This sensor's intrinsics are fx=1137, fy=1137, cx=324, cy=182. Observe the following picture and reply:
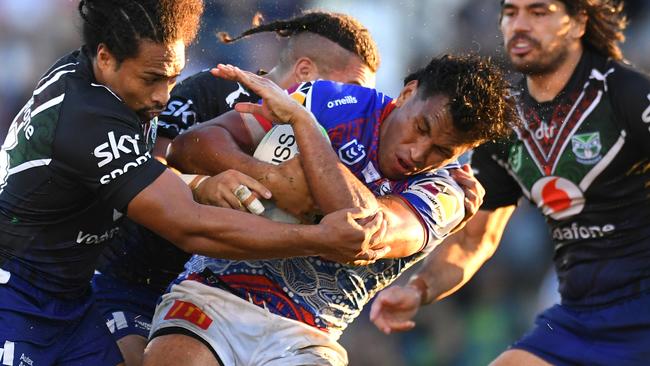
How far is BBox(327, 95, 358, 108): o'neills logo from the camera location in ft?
17.0

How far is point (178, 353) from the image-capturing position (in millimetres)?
4867

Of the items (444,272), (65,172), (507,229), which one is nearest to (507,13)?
(444,272)

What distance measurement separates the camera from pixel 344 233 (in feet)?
15.2

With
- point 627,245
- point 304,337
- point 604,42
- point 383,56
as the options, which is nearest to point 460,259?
point 627,245

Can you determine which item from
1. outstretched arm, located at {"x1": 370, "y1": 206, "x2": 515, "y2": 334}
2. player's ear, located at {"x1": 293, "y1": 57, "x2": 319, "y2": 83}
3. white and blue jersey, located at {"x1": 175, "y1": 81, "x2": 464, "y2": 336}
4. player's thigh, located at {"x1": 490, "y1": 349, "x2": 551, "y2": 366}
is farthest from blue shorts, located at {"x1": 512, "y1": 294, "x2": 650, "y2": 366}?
player's ear, located at {"x1": 293, "y1": 57, "x2": 319, "y2": 83}

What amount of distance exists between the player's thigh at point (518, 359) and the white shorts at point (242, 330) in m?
1.79

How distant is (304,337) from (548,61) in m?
2.82

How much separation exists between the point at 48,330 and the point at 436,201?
180 cm

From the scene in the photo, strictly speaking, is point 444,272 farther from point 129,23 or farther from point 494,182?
point 129,23

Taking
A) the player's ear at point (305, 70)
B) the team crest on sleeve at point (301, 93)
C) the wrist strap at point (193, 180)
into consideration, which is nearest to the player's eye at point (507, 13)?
the player's ear at point (305, 70)

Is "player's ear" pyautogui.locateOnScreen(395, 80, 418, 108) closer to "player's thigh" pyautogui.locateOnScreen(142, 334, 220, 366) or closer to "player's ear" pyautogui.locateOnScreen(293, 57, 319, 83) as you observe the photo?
"player's ear" pyautogui.locateOnScreen(293, 57, 319, 83)

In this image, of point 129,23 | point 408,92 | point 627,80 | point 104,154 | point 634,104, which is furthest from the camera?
point 627,80

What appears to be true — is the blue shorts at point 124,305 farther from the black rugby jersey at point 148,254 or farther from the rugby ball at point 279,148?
the rugby ball at point 279,148

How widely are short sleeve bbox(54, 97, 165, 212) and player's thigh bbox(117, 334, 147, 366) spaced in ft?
3.53
